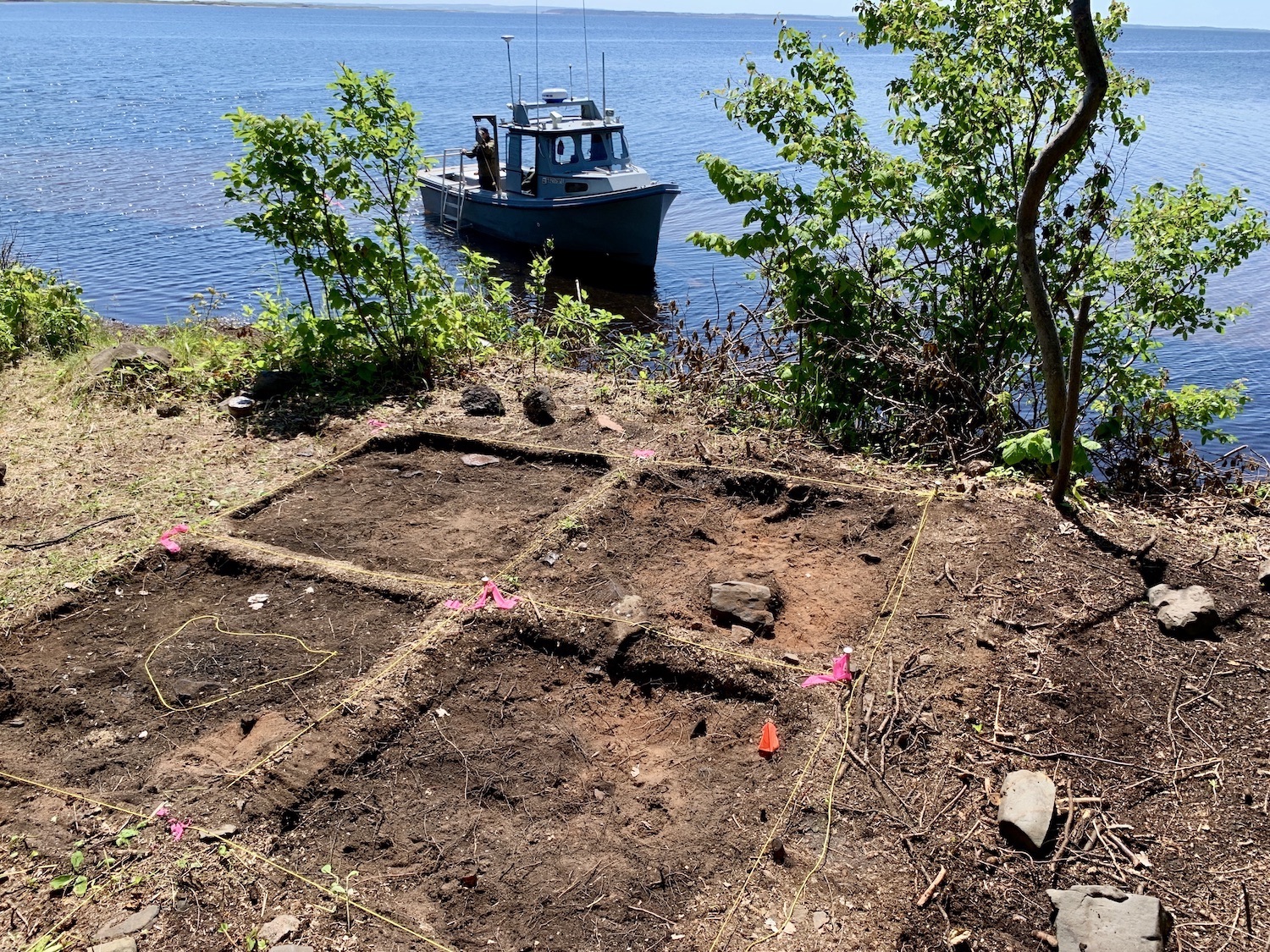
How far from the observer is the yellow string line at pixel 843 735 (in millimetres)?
2824

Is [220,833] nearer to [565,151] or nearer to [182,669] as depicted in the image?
[182,669]

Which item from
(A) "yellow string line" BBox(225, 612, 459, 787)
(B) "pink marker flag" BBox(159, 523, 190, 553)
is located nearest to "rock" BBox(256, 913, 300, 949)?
(A) "yellow string line" BBox(225, 612, 459, 787)

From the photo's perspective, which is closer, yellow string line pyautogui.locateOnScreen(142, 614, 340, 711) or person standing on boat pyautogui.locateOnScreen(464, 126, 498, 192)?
yellow string line pyautogui.locateOnScreen(142, 614, 340, 711)

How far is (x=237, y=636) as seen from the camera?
4270mm

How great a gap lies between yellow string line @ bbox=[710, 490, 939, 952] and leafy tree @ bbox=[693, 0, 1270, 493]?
1.11 metres

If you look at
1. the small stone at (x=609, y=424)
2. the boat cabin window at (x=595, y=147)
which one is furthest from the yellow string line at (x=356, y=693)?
the boat cabin window at (x=595, y=147)

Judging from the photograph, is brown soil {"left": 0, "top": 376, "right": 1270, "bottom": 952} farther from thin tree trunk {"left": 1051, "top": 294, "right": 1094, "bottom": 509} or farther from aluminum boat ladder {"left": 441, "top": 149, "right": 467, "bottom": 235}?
aluminum boat ladder {"left": 441, "top": 149, "right": 467, "bottom": 235}

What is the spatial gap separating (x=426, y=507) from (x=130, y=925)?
2847 mm

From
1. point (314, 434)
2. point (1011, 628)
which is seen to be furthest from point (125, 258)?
point (1011, 628)

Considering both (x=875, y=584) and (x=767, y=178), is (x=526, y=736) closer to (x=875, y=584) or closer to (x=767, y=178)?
(x=875, y=584)

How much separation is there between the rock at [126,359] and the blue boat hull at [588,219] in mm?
8354

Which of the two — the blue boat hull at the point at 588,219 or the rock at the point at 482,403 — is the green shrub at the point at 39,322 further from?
the blue boat hull at the point at 588,219

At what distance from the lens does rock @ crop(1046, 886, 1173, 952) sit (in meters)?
2.58

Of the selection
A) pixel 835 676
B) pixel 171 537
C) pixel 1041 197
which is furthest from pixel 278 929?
pixel 1041 197
